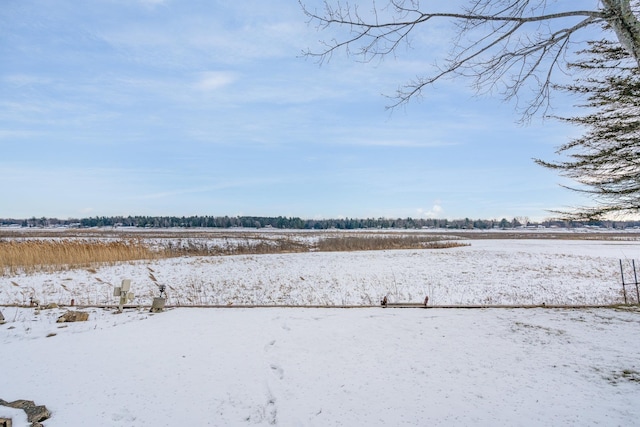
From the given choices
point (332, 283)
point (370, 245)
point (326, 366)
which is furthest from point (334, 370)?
point (370, 245)

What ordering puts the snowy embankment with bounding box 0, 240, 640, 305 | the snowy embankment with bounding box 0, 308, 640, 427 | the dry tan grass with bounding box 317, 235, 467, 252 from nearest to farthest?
the snowy embankment with bounding box 0, 308, 640, 427
the snowy embankment with bounding box 0, 240, 640, 305
the dry tan grass with bounding box 317, 235, 467, 252

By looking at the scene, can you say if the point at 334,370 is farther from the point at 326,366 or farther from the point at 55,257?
the point at 55,257

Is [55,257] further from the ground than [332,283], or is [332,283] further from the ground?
[55,257]

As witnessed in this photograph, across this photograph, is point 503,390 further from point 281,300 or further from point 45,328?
point 281,300

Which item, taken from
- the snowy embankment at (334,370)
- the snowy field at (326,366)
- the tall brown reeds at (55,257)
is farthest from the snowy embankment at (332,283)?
the snowy embankment at (334,370)

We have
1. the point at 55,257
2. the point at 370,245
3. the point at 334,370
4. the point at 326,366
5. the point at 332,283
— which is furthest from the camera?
the point at 370,245

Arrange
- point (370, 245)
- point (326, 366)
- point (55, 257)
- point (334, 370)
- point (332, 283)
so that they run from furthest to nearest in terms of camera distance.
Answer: point (370, 245) < point (55, 257) < point (332, 283) < point (326, 366) < point (334, 370)

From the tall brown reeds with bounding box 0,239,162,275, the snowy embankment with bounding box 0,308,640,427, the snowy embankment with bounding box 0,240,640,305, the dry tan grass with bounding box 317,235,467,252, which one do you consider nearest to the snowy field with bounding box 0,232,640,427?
the snowy embankment with bounding box 0,308,640,427

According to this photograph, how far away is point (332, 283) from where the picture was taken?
14.3 metres

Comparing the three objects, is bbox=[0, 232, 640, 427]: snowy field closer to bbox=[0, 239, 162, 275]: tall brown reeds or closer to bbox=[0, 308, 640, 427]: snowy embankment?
bbox=[0, 308, 640, 427]: snowy embankment

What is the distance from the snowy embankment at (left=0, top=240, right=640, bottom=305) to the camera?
37.9ft

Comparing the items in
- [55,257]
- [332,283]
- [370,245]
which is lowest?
[332,283]

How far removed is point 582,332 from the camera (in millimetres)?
5859

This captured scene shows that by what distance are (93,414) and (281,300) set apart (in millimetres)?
7925
